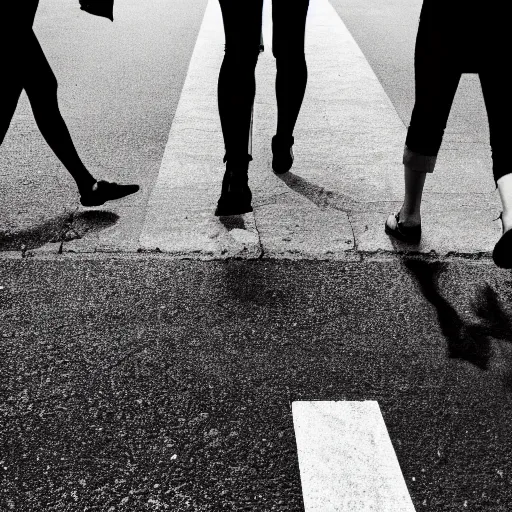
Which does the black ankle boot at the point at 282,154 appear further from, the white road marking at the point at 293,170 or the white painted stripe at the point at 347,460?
the white painted stripe at the point at 347,460

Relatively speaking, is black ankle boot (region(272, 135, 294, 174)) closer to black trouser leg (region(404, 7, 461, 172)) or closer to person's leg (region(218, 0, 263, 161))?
person's leg (region(218, 0, 263, 161))

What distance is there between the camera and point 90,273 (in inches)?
112

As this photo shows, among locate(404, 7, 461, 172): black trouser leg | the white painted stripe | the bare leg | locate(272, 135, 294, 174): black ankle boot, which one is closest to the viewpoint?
the white painted stripe

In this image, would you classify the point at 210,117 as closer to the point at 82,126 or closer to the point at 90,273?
the point at 82,126

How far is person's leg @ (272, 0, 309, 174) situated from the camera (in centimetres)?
330

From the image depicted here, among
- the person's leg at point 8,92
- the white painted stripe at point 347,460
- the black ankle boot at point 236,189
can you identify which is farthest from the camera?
the black ankle boot at point 236,189

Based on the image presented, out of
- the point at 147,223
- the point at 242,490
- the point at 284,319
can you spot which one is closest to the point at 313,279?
the point at 284,319

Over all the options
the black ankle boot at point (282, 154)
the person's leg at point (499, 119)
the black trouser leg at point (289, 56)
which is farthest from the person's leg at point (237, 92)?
the person's leg at point (499, 119)

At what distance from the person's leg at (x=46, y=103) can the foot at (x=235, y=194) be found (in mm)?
716

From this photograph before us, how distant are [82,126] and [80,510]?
136 inches

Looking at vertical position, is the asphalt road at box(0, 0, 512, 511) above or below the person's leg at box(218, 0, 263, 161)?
below

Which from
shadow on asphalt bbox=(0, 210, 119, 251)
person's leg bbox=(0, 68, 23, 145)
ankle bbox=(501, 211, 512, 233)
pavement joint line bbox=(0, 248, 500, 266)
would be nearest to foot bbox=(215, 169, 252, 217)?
pavement joint line bbox=(0, 248, 500, 266)

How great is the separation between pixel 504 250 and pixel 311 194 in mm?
1463

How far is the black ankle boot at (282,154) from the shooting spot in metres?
A: 3.79
